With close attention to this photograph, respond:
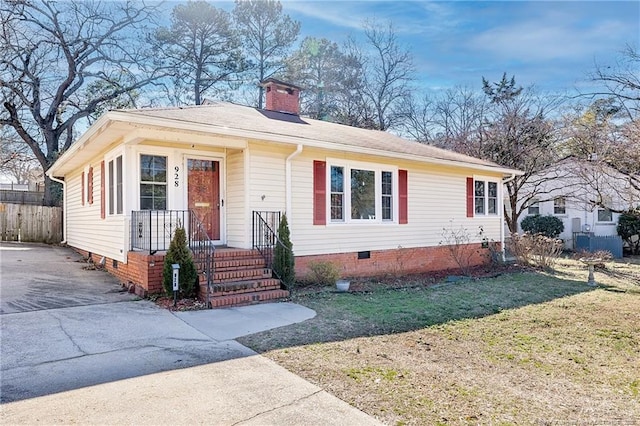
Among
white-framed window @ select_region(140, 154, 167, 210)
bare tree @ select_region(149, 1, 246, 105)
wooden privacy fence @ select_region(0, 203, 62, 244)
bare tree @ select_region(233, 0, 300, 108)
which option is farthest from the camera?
bare tree @ select_region(233, 0, 300, 108)

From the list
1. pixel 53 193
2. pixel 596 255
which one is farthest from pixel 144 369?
→ pixel 53 193

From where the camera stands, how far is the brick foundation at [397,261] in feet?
31.9

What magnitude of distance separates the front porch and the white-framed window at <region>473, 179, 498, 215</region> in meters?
7.74

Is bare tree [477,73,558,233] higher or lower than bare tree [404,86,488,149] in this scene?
lower

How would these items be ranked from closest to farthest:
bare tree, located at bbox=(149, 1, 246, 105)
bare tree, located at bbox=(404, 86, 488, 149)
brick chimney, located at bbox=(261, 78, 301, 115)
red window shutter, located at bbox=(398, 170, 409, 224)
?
1. red window shutter, located at bbox=(398, 170, 409, 224)
2. brick chimney, located at bbox=(261, 78, 301, 115)
3. bare tree, located at bbox=(404, 86, 488, 149)
4. bare tree, located at bbox=(149, 1, 246, 105)

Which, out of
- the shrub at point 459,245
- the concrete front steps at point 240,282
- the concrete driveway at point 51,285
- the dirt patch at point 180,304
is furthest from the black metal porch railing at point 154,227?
the shrub at point 459,245

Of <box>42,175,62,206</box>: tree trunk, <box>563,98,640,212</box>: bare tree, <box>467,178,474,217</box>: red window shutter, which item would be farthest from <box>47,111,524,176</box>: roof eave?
<box>42,175,62,206</box>: tree trunk

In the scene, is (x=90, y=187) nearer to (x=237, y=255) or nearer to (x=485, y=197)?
(x=237, y=255)

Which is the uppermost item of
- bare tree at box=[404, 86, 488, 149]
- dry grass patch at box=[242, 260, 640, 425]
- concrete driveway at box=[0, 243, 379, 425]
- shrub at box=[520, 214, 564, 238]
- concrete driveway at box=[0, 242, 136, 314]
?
bare tree at box=[404, 86, 488, 149]

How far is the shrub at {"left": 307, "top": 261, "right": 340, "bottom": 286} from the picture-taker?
890 centimetres

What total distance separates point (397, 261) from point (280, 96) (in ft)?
19.5

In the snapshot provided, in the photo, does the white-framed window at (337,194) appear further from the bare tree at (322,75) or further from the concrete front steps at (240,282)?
the bare tree at (322,75)

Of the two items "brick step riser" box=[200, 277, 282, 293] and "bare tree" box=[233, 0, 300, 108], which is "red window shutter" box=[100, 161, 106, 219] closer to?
"brick step riser" box=[200, 277, 282, 293]

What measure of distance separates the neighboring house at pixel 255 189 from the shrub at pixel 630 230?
9606 millimetres
